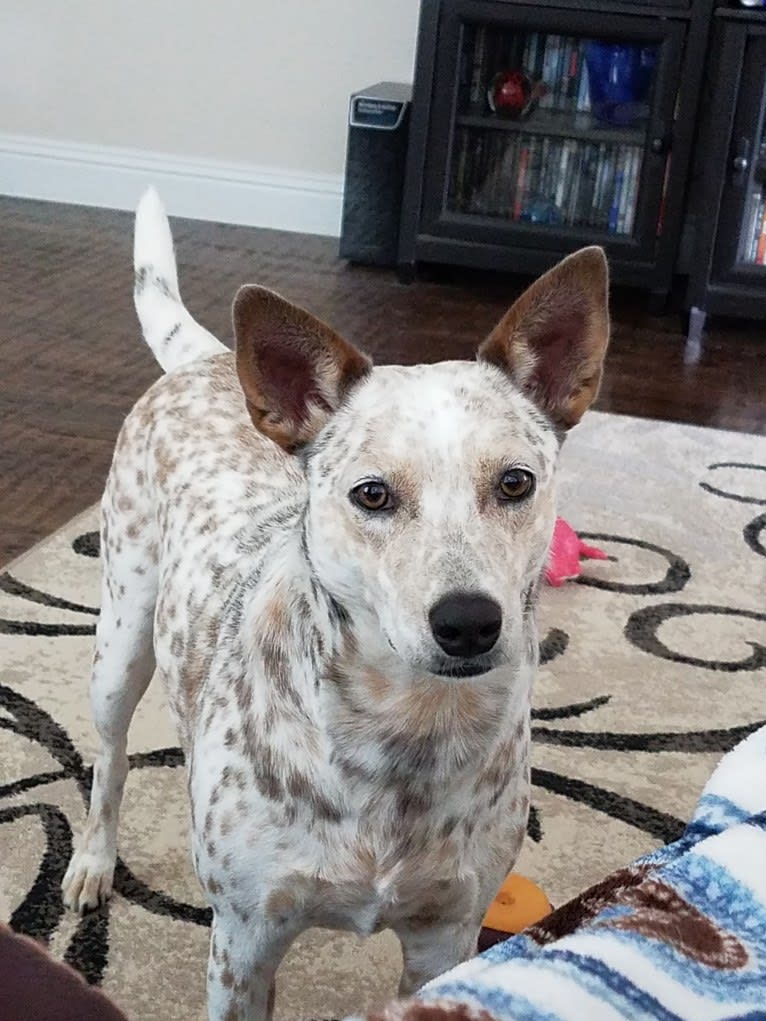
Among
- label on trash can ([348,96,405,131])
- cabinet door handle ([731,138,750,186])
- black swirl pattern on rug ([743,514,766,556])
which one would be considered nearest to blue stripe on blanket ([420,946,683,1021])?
black swirl pattern on rug ([743,514,766,556])

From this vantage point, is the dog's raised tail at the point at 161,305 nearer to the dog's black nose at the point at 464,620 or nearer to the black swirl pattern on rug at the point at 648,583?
the dog's black nose at the point at 464,620

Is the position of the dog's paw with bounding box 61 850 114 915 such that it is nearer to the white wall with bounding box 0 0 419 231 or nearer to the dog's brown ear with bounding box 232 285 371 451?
the dog's brown ear with bounding box 232 285 371 451

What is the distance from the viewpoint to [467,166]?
15.7 ft

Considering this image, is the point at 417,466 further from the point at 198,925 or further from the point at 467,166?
the point at 467,166

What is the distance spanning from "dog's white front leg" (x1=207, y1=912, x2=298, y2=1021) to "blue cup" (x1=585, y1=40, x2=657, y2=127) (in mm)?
3937

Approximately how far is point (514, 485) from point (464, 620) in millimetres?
162

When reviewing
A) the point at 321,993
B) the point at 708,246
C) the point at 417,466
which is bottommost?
the point at 321,993

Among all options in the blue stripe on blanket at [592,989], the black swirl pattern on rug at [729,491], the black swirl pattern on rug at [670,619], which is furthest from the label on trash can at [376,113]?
the blue stripe on blanket at [592,989]

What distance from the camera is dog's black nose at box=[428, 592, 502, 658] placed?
1026 millimetres

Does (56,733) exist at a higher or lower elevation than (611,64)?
lower

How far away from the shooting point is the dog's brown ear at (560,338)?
1221mm

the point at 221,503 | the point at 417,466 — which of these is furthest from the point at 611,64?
the point at 417,466

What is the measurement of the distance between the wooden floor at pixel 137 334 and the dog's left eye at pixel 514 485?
157 centimetres

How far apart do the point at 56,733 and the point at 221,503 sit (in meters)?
0.62
